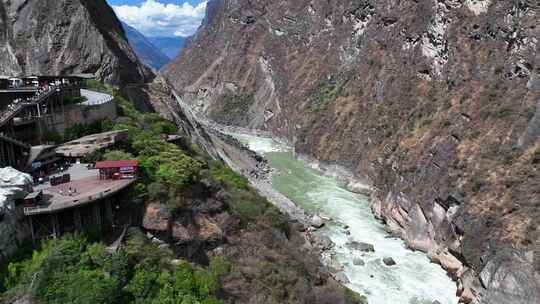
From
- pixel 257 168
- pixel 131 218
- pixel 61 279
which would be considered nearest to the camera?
pixel 61 279

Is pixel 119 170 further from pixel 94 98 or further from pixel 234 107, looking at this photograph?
pixel 234 107

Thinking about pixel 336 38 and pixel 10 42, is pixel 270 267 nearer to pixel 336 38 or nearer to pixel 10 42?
pixel 10 42

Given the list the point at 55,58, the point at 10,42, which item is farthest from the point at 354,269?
the point at 10,42

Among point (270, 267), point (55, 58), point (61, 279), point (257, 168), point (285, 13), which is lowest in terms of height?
point (257, 168)

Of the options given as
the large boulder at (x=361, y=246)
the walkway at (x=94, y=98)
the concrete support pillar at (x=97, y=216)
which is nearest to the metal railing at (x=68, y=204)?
the concrete support pillar at (x=97, y=216)

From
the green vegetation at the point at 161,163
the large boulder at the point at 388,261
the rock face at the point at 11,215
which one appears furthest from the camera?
the large boulder at the point at 388,261

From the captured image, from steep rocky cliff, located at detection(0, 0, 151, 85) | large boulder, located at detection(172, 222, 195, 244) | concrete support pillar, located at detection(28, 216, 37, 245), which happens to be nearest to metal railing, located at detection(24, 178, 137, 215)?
concrete support pillar, located at detection(28, 216, 37, 245)

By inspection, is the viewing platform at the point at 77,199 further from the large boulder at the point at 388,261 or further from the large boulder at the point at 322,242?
the large boulder at the point at 388,261

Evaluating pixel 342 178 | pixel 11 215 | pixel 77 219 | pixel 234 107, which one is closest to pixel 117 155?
pixel 77 219
